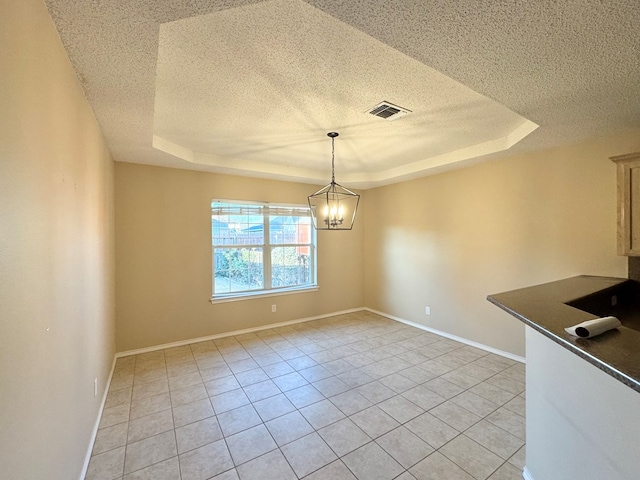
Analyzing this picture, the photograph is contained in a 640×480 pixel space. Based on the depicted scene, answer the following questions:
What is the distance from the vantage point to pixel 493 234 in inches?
141

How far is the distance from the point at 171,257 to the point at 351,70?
3282 mm

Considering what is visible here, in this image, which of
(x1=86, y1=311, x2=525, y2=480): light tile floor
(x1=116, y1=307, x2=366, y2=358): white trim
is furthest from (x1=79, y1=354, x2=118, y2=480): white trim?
(x1=116, y1=307, x2=366, y2=358): white trim

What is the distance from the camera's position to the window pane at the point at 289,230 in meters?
4.72

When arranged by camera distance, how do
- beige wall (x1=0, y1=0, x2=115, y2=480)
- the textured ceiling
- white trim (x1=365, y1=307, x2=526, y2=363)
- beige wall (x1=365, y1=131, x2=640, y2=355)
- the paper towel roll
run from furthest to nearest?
white trim (x1=365, y1=307, x2=526, y2=363), beige wall (x1=365, y1=131, x2=640, y2=355), the textured ceiling, the paper towel roll, beige wall (x1=0, y1=0, x2=115, y2=480)

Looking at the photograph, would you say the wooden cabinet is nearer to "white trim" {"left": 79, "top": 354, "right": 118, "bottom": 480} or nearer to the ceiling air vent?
the ceiling air vent

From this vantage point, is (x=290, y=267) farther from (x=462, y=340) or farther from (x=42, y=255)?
(x=42, y=255)

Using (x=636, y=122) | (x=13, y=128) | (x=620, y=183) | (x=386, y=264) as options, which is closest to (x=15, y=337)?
(x=13, y=128)

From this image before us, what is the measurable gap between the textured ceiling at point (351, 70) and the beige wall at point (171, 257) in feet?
1.99

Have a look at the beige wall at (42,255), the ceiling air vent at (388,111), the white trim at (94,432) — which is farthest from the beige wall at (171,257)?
the ceiling air vent at (388,111)

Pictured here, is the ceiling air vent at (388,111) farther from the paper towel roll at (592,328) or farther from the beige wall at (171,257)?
the beige wall at (171,257)

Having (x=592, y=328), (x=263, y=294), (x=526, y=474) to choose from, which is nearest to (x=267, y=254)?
(x=263, y=294)

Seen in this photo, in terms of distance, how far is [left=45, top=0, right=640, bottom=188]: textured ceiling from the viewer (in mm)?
1212

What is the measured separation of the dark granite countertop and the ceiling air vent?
66.0 inches

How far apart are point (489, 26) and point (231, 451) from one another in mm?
2921
